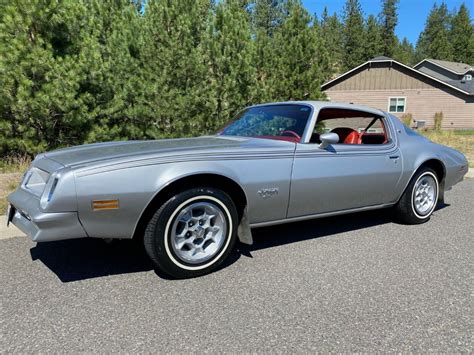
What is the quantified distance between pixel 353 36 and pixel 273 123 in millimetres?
69796

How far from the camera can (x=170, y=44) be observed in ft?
30.0

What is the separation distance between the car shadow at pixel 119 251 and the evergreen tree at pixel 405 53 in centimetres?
7034

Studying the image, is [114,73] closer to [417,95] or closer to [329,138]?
[329,138]

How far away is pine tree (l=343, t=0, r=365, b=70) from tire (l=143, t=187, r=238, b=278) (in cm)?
6707

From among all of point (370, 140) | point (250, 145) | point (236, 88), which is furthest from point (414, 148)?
point (236, 88)

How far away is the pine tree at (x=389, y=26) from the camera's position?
2712 inches

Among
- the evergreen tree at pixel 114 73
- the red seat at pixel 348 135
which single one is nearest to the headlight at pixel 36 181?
the red seat at pixel 348 135

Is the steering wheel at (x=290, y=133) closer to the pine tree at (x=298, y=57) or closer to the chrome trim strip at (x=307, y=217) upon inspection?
the chrome trim strip at (x=307, y=217)

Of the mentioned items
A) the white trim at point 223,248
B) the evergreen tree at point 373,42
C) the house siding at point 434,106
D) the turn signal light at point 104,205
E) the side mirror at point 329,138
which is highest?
the evergreen tree at point 373,42

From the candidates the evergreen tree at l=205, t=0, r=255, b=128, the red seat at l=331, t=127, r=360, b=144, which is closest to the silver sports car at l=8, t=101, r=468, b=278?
the red seat at l=331, t=127, r=360, b=144

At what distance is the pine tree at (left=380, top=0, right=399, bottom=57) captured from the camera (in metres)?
68.9

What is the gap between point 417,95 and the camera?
30.3 m

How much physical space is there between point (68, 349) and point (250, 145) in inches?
84.8

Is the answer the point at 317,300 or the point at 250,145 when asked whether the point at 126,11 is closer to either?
the point at 250,145
